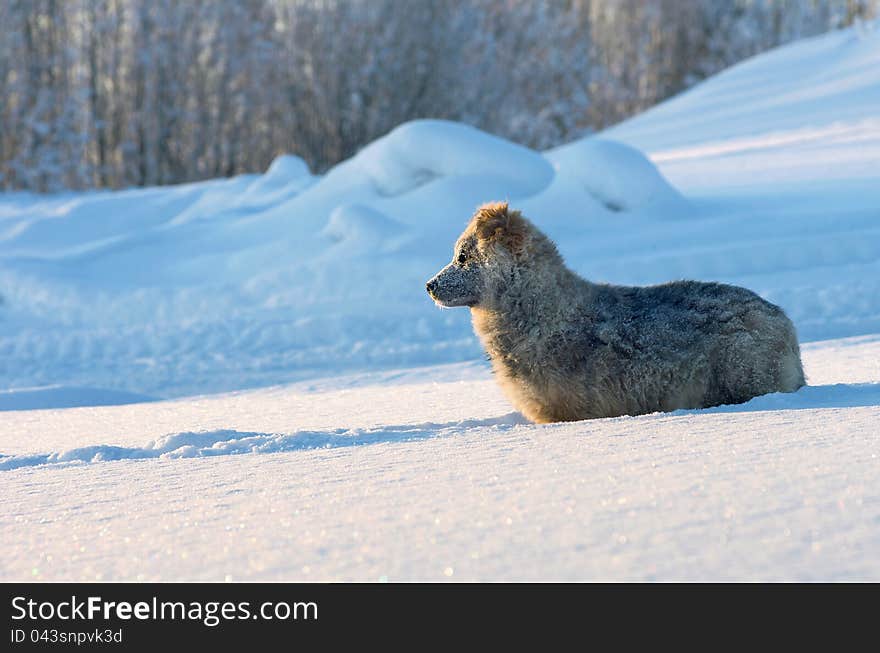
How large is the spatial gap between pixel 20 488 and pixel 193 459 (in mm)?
634

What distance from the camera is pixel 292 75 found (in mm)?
28094

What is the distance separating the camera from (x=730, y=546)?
2357 mm

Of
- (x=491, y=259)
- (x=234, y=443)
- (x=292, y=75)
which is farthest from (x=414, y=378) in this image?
(x=292, y=75)

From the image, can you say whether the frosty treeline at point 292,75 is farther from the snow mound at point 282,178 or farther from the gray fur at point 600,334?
the gray fur at point 600,334

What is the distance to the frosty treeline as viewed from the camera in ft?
83.9

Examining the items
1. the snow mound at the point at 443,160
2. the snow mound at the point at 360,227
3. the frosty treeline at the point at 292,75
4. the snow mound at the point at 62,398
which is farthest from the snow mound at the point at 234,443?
the frosty treeline at the point at 292,75

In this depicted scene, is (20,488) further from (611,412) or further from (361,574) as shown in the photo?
(611,412)

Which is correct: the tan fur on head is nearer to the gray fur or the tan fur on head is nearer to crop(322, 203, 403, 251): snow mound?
the gray fur

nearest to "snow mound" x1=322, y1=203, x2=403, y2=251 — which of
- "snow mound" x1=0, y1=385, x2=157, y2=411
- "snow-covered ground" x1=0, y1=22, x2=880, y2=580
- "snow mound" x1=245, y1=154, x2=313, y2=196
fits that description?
"snow-covered ground" x1=0, y1=22, x2=880, y2=580

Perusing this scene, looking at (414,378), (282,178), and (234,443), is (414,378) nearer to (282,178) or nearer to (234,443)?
(234,443)

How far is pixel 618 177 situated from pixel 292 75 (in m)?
17.1

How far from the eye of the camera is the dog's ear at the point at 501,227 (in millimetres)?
4727

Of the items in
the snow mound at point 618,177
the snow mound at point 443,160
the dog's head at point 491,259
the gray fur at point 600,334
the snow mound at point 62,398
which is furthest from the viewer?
the snow mound at point 443,160

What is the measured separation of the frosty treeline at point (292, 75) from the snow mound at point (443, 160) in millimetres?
13622
